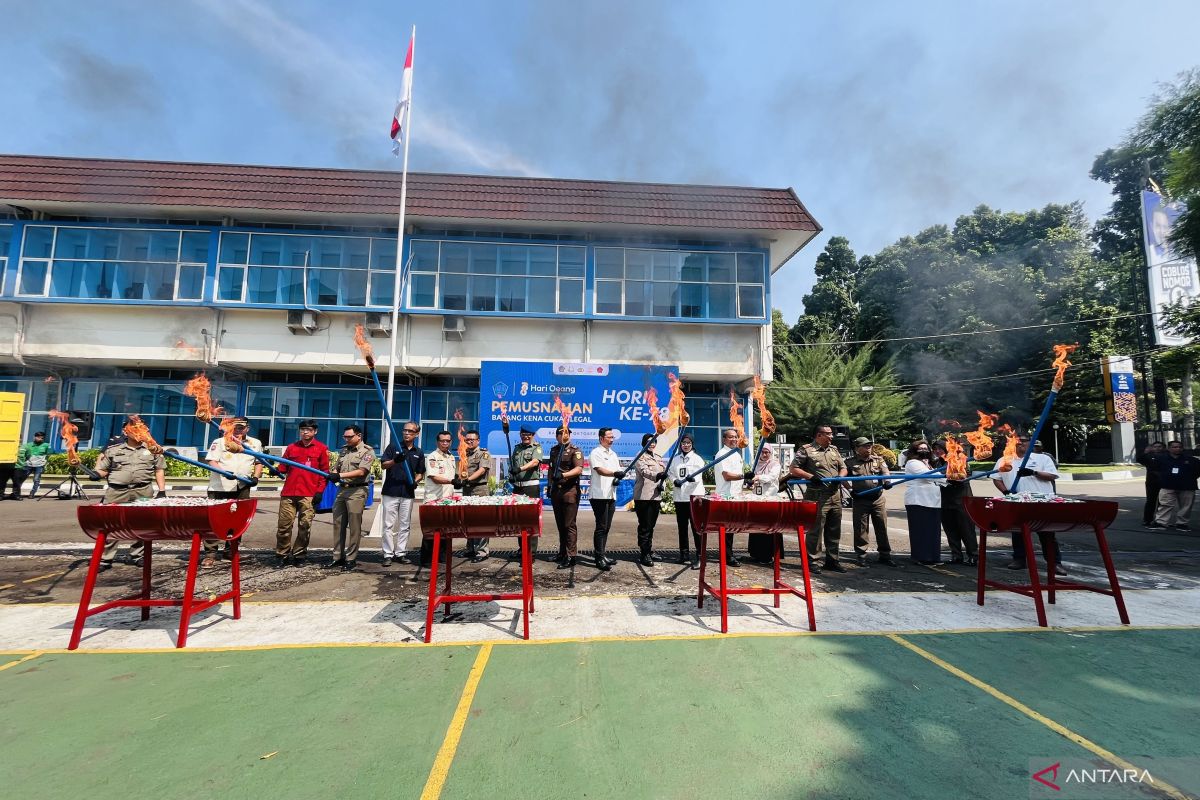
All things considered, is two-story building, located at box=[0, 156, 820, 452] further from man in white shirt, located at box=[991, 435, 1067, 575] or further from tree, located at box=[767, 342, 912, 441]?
tree, located at box=[767, 342, 912, 441]

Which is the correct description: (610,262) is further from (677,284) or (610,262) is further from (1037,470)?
(1037,470)

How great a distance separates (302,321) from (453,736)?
15.7 m

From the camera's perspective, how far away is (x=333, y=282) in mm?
16391

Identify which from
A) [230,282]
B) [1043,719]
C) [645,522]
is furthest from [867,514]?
[230,282]

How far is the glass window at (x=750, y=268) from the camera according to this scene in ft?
55.6

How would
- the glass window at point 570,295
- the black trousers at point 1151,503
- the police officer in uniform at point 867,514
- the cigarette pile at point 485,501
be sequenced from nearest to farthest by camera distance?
1. the cigarette pile at point 485,501
2. the police officer in uniform at point 867,514
3. the black trousers at point 1151,503
4. the glass window at point 570,295

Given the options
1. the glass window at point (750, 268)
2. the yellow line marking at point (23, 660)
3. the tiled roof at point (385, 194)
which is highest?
the tiled roof at point (385, 194)

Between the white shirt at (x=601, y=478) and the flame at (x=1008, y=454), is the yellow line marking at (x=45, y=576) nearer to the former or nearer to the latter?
the white shirt at (x=601, y=478)

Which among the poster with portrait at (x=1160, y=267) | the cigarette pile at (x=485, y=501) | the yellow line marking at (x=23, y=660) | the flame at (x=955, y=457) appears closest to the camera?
the yellow line marking at (x=23, y=660)

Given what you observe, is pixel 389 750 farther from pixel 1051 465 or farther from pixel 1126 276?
pixel 1126 276

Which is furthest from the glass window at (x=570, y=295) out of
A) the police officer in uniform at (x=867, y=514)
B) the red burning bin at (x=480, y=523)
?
the red burning bin at (x=480, y=523)

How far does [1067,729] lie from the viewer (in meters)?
2.94

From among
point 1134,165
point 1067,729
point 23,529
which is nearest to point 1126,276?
point 1134,165

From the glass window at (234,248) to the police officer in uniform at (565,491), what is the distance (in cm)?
1471
